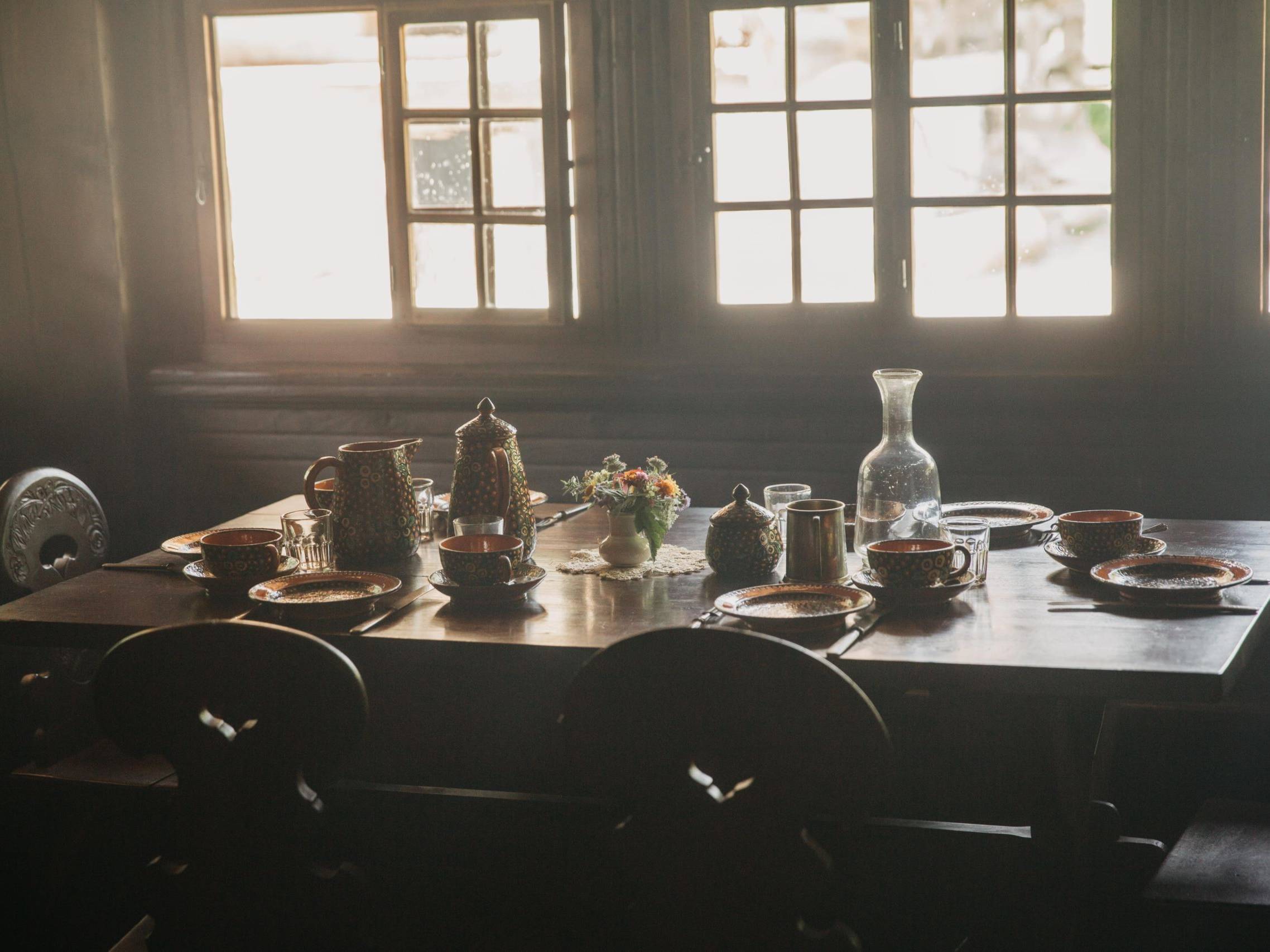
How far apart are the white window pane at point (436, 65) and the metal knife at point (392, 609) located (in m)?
1.98

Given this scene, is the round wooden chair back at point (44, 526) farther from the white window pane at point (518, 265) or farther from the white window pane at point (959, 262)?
the white window pane at point (959, 262)

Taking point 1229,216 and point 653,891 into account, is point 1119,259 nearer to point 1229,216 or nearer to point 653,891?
point 1229,216

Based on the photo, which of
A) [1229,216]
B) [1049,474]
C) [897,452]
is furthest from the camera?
[1049,474]

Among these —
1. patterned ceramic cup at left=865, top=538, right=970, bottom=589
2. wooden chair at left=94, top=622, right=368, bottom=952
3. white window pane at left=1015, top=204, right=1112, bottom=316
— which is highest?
white window pane at left=1015, top=204, right=1112, bottom=316

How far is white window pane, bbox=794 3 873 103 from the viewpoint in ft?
11.2

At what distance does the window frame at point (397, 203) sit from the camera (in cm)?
357

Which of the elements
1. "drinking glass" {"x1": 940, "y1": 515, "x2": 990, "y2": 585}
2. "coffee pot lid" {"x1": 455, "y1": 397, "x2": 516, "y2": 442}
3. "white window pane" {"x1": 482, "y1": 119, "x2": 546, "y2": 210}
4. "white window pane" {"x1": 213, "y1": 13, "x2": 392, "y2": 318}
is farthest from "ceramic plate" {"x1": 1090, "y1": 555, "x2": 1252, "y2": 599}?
"white window pane" {"x1": 213, "y1": 13, "x2": 392, "y2": 318}

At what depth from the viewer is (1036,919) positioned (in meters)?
1.73

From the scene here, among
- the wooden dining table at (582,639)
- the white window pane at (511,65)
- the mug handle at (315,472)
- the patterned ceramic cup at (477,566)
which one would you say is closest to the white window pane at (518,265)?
the white window pane at (511,65)

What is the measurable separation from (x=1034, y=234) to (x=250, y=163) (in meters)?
2.23

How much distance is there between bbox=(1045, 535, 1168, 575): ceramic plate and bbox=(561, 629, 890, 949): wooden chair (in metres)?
0.82

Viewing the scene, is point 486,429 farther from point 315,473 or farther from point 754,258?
point 754,258

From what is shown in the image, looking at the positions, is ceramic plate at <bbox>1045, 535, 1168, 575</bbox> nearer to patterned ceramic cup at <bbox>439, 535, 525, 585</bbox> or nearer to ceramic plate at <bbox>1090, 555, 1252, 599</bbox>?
ceramic plate at <bbox>1090, 555, 1252, 599</bbox>

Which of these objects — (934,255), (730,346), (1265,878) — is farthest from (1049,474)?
(1265,878)
